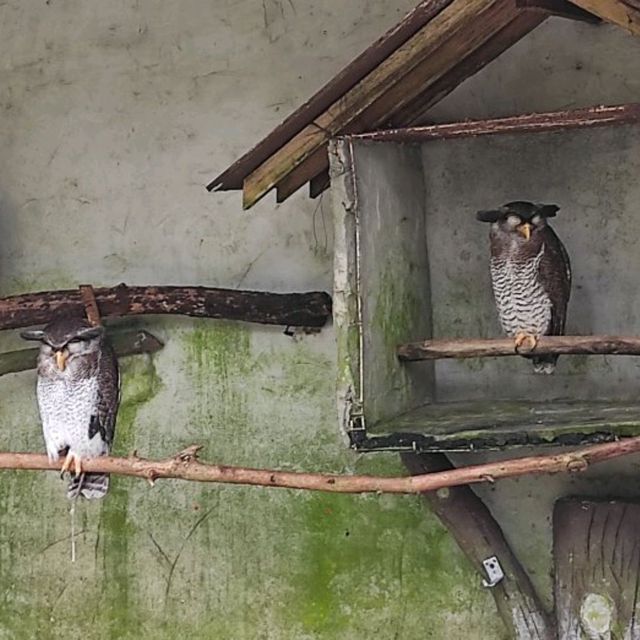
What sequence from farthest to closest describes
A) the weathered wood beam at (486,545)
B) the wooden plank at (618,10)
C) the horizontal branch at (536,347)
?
the weathered wood beam at (486,545), the horizontal branch at (536,347), the wooden plank at (618,10)

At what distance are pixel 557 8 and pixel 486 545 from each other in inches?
44.8

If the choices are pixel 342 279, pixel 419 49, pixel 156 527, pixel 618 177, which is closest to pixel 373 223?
pixel 342 279

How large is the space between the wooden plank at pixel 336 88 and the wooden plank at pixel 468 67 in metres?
0.15

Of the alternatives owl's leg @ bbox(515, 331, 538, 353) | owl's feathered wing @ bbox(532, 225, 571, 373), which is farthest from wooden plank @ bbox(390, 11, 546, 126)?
owl's leg @ bbox(515, 331, 538, 353)

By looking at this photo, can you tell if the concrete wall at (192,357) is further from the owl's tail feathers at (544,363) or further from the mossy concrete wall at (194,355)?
the owl's tail feathers at (544,363)

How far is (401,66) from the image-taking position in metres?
2.31

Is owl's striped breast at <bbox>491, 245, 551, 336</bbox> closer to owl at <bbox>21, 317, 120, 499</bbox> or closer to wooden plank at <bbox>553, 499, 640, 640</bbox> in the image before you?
wooden plank at <bbox>553, 499, 640, 640</bbox>

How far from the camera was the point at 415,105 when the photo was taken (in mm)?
2527

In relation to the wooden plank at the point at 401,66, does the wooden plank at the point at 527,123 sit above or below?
below

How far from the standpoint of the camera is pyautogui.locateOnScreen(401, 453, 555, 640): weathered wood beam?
2.75 metres

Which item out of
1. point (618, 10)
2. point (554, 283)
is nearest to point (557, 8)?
point (618, 10)

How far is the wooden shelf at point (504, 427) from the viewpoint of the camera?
87.7 inches

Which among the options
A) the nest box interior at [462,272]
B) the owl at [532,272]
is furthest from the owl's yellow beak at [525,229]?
the nest box interior at [462,272]

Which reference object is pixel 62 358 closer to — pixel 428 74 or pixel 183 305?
pixel 183 305
